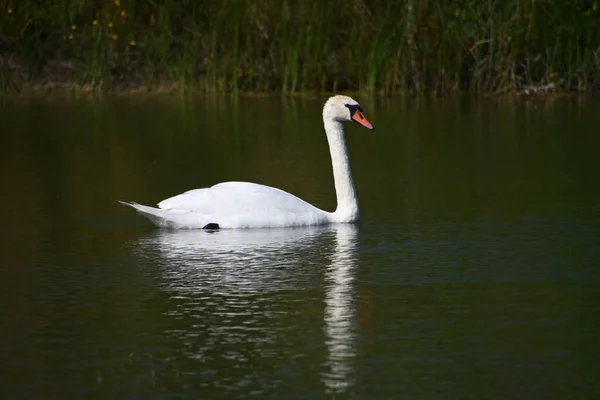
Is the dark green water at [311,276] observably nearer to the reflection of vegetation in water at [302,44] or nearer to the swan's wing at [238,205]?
the swan's wing at [238,205]

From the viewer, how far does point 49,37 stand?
22.6 metres

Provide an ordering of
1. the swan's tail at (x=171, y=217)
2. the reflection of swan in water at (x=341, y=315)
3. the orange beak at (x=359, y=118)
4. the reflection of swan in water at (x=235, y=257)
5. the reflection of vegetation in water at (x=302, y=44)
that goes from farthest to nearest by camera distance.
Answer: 1. the reflection of vegetation in water at (x=302, y=44)
2. the orange beak at (x=359, y=118)
3. the swan's tail at (x=171, y=217)
4. the reflection of swan in water at (x=235, y=257)
5. the reflection of swan in water at (x=341, y=315)

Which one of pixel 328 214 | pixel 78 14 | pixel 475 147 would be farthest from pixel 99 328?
pixel 78 14

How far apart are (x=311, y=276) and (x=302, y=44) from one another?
1254cm

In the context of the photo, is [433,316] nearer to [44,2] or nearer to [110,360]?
[110,360]

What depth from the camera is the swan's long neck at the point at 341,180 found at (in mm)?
10664

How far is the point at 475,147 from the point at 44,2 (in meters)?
8.98

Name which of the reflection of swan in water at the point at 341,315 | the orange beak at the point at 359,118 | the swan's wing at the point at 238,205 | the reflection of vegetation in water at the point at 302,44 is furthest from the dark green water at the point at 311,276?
the reflection of vegetation in water at the point at 302,44

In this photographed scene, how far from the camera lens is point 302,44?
2088cm

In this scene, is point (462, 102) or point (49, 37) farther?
point (49, 37)

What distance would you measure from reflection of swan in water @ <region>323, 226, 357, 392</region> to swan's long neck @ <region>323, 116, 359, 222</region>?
484mm

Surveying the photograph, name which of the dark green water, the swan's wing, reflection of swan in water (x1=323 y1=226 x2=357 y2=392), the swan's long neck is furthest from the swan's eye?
reflection of swan in water (x1=323 y1=226 x2=357 y2=392)

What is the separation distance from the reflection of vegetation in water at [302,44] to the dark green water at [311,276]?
4.16 meters

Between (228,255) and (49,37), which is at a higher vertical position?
(49,37)
